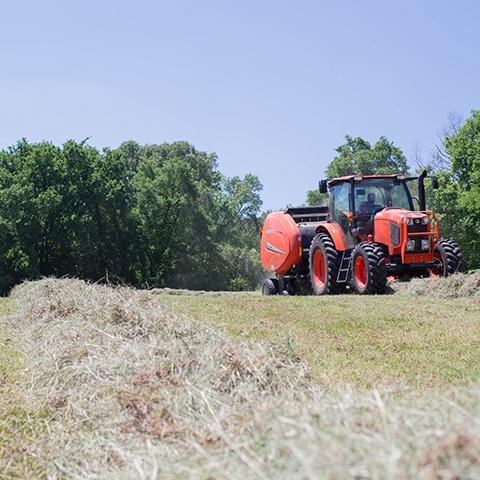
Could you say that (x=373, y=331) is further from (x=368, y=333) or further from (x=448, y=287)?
(x=448, y=287)

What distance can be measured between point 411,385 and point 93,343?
8.88 ft

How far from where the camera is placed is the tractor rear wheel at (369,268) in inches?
514

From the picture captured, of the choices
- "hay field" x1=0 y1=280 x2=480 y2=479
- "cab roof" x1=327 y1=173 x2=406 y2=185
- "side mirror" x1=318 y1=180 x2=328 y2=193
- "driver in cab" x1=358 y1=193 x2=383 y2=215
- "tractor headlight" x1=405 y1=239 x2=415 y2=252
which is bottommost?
"hay field" x1=0 y1=280 x2=480 y2=479

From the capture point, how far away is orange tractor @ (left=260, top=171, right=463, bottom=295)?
1359 centimetres

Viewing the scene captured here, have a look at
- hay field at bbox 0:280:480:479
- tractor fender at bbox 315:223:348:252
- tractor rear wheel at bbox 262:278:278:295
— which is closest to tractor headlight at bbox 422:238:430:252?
Answer: tractor fender at bbox 315:223:348:252

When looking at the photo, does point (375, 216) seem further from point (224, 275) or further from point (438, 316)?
point (224, 275)

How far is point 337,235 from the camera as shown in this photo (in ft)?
48.1

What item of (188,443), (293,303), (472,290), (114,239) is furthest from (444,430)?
(114,239)

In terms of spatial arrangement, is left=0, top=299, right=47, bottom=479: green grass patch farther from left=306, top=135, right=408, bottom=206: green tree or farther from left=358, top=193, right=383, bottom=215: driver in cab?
left=306, top=135, right=408, bottom=206: green tree

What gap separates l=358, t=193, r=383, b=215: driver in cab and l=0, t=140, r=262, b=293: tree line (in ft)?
49.8

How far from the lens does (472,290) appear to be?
12016 mm

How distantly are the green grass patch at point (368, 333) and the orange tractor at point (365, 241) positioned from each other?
1759mm

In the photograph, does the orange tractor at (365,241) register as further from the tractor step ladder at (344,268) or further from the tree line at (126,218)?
the tree line at (126,218)

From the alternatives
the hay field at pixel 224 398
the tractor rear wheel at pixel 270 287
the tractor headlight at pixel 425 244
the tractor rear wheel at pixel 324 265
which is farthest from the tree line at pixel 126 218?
the hay field at pixel 224 398
